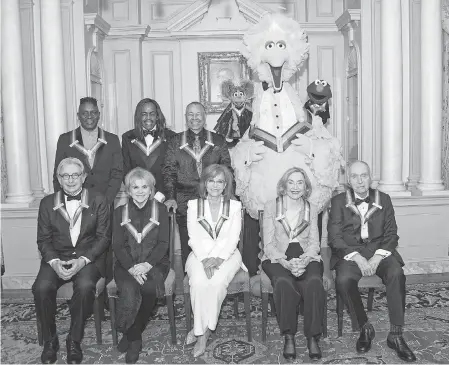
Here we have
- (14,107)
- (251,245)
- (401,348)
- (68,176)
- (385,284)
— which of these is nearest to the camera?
(401,348)

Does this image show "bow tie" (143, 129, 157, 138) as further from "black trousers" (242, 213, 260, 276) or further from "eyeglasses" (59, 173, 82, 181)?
"black trousers" (242, 213, 260, 276)

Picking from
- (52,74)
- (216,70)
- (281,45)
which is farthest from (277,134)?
(216,70)

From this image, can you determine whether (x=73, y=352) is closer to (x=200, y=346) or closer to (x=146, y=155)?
(x=200, y=346)

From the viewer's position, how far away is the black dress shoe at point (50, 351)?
131 inches

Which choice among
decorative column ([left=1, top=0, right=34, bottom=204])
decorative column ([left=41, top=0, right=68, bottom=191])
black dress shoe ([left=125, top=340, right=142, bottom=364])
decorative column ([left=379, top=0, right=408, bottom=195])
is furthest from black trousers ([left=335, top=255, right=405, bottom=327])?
decorative column ([left=1, top=0, right=34, bottom=204])

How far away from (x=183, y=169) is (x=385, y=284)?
5.81 ft

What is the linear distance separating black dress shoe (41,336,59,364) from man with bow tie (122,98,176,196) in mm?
1438

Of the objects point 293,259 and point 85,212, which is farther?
point 85,212

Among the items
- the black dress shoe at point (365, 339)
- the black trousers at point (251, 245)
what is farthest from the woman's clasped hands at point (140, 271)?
the black dress shoe at point (365, 339)

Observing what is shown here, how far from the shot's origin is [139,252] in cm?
363

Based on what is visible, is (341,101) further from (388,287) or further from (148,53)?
(388,287)

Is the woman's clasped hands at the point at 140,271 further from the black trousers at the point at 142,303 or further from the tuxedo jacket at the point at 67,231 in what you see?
the tuxedo jacket at the point at 67,231

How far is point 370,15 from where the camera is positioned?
5652 millimetres

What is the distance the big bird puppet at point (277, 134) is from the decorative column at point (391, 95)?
1.44 metres
